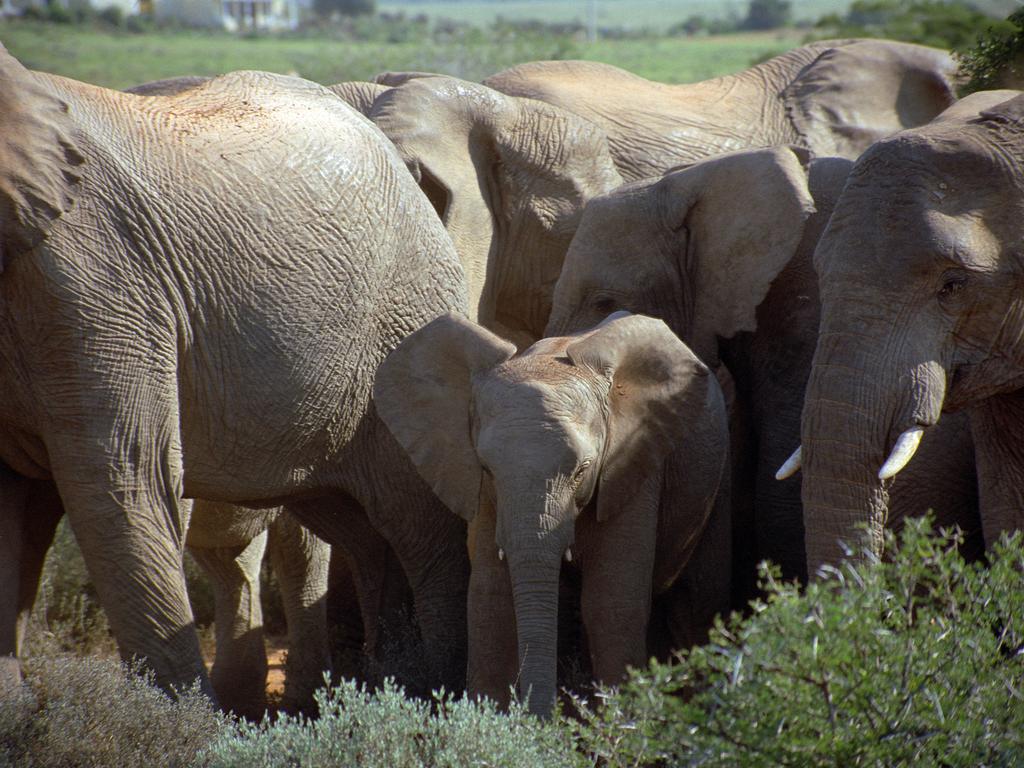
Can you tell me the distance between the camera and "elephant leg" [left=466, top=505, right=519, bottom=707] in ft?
15.1

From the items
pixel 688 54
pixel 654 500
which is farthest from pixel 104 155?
pixel 688 54

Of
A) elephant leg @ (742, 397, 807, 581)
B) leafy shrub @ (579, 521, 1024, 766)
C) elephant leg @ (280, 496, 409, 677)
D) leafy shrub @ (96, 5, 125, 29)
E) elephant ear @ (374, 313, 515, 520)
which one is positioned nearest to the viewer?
leafy shrub @ (579, 521, 1024, 766)

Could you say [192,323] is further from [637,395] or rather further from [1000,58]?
[1000,58]

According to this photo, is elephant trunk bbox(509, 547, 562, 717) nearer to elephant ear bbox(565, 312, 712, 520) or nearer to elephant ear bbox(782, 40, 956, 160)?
elephant ear bbox(565, 312, 712, 520)

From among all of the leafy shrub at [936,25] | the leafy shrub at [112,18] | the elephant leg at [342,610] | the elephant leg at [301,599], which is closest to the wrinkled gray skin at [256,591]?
the elephant leg at [301,599]

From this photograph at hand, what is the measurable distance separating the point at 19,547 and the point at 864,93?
4740mm

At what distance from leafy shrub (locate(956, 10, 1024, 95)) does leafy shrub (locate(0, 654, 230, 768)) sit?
347cm

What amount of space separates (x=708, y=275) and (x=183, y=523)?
6.30 feet

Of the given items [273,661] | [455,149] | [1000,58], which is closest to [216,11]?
[273,661]

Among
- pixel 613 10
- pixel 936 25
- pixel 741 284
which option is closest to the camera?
pixel 741 284

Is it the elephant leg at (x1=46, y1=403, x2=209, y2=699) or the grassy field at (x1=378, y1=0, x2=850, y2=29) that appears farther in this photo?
the grassy field at (x1=378, y1=0, x2=850, y2=29)

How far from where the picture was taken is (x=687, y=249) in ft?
18.7

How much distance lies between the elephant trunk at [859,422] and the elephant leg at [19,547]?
2275 mm

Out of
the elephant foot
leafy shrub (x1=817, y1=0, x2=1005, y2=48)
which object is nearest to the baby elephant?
the elephant foot
